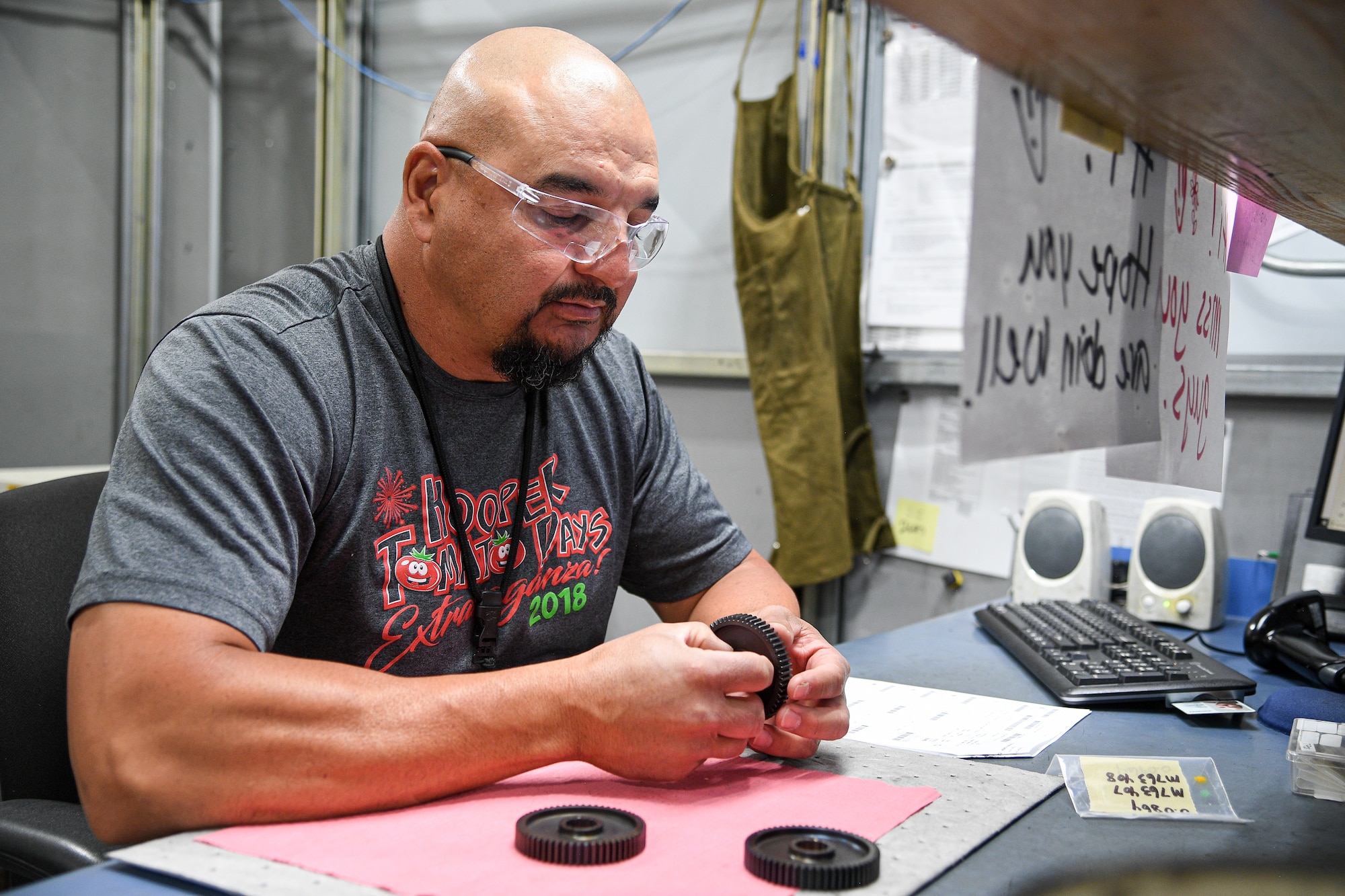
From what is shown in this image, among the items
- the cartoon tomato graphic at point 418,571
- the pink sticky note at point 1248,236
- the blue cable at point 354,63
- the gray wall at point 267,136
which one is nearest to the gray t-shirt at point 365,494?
the cartoon tomato graphic at point 418,571

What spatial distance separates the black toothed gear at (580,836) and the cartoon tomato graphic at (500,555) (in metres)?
0.41

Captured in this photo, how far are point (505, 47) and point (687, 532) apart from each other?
23.6 inches

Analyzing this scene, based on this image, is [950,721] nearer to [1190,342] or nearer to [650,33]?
[1190,342]

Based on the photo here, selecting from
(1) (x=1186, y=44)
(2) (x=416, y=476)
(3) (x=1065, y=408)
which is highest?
(1) (x=1186, y=44)

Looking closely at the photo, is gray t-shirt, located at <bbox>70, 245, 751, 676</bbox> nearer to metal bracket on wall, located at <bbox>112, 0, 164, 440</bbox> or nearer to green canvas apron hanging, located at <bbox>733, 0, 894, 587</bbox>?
green canvas apron hanging, located at <bbox>733, 0, 894, 587</bbox>

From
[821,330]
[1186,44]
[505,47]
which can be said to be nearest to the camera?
[1186,44]

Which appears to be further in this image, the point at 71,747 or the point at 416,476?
the point at 416,476

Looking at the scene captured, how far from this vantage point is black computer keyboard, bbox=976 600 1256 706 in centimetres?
107

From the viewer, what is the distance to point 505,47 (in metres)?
1.07

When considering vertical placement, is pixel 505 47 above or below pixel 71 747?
above

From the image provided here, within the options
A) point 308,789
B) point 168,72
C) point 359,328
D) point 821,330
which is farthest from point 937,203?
point 168,72

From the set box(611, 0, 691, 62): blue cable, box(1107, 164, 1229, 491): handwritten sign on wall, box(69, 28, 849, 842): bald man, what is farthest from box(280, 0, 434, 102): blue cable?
box(1107, 164, 1229, 491): handwritten sign on wall

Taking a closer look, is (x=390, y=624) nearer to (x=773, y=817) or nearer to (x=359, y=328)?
(x=359, y=328)

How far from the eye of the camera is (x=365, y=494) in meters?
0.95
